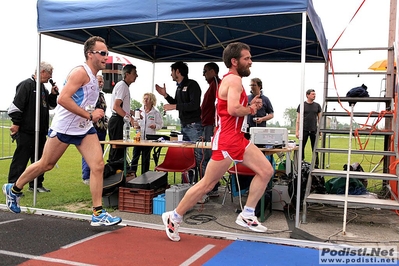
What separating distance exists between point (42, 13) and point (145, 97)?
11.1 feet

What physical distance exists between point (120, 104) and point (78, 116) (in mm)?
2814

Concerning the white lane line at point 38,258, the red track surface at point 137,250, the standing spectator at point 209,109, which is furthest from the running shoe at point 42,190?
the white lane line at point 38,258

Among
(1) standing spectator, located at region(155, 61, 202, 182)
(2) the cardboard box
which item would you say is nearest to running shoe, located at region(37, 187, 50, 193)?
(2) the cardboard box

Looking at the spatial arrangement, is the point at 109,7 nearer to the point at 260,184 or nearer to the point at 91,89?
the point at 91,89

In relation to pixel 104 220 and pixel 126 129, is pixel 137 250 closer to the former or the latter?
pixel 104 220

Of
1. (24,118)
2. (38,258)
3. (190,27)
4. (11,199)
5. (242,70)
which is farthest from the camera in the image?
(190,27)

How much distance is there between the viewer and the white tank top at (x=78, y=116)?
4.33 m

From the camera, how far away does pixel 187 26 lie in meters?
7.17

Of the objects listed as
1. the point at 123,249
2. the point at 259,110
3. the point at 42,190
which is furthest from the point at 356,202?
the point at 42,190

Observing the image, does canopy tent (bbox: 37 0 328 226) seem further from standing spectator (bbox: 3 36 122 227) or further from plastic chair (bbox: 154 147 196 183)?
plastic chair (bbox: 154 147 196 183)

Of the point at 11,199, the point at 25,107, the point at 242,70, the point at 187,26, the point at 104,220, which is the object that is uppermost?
the point at 187,26

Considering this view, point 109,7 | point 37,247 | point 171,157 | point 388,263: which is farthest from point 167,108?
point 388,263

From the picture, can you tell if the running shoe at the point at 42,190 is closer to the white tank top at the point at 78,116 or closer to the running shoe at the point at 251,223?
the white tank top at the point at 78,116

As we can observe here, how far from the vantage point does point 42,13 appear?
18.1ft
